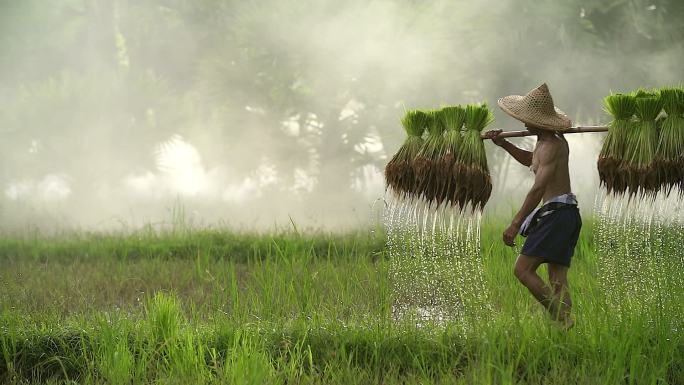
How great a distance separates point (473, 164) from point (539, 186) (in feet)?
1.12

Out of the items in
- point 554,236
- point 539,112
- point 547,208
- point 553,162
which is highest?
point 539,112

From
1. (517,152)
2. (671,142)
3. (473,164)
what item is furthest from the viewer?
(517,152)

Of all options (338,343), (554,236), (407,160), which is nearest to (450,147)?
(407,160)

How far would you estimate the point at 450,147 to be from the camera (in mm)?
4391

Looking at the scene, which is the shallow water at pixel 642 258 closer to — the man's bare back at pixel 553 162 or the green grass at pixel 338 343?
the green grass at pixel 338 343

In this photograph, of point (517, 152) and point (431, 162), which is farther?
point (517, 152)

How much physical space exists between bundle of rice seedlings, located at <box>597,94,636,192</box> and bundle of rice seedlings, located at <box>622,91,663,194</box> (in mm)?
29

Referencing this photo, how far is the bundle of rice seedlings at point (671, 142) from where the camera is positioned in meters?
4.12

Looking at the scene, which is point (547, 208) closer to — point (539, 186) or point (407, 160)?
point (539, 186)

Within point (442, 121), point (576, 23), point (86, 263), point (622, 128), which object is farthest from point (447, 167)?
point (576, 23)

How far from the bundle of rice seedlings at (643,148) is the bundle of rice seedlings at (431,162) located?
2.90ft

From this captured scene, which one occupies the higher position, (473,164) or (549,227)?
(473,164)

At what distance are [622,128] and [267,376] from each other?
2019 mm

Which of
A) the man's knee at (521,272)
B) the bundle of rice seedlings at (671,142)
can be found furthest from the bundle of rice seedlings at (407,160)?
the bundle of rice seedlings at (671,142)
